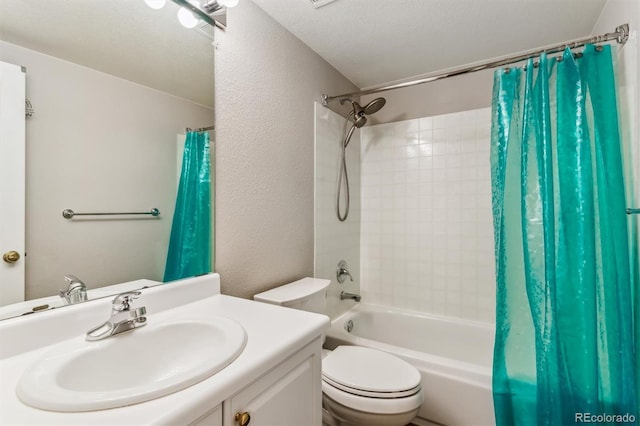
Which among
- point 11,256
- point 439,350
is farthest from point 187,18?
point 439,350

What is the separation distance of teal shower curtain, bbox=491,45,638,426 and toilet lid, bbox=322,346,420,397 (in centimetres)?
40

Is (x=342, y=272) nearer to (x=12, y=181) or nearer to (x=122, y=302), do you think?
A: (x=122, y=302)

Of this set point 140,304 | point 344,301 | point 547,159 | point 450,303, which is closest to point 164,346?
point 140,304

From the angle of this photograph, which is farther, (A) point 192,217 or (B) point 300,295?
(B) point 300,295

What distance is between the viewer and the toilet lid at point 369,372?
1.27 meters

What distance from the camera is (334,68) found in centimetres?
213

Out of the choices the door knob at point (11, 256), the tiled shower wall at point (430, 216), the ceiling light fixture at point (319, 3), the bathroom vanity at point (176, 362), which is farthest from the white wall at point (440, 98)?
the door knob at point (11, 256)

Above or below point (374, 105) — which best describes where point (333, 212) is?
below

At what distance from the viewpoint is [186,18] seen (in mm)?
1181

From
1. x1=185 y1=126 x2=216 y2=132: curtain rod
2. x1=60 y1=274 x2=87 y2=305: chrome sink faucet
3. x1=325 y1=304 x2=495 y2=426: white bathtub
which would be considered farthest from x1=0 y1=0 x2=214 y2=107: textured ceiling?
x1=325 y1=304 x2=495 y2=426: white bathtub

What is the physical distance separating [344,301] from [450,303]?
0.78 metres

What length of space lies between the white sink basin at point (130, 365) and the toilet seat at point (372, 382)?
0.71m

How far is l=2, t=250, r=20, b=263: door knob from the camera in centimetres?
72

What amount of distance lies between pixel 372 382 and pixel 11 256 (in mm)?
1323
